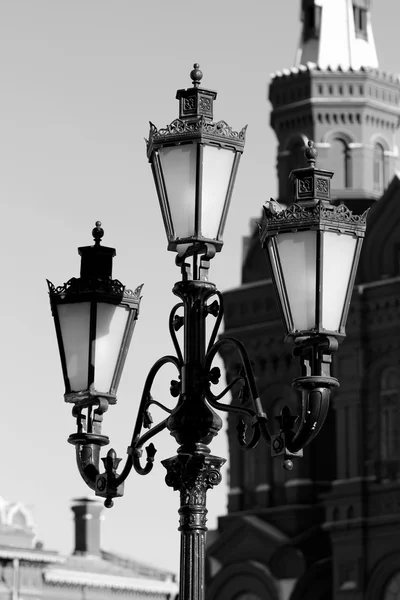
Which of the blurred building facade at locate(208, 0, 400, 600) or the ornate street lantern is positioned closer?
the ornate street lantern

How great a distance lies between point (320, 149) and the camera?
4506 cm

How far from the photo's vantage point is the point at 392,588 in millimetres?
40719

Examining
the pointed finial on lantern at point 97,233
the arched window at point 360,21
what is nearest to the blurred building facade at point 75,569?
the arched window at point 360,21

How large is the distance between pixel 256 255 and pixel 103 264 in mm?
36214

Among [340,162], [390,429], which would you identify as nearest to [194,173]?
[390,429]

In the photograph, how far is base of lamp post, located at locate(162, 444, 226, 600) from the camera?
8797mm

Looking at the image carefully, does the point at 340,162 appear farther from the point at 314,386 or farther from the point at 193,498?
the point at 314,386

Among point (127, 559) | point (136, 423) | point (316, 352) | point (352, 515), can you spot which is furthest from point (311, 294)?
point (127, 559)

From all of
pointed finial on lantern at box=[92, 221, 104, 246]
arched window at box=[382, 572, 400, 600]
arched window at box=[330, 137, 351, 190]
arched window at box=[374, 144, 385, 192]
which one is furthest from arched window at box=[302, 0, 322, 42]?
pointed finial on lantern at box=[92, 221, 104, 246]

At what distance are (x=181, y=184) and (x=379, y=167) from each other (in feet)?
119

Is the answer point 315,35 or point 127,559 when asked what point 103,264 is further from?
point 127,559

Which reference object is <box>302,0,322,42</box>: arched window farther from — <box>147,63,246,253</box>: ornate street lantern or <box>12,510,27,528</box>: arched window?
<box>147,63,246,253</box>: ornate street lantern

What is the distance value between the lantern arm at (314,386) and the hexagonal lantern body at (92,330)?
1178 millimetres

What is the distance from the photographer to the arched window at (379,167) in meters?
44.9
